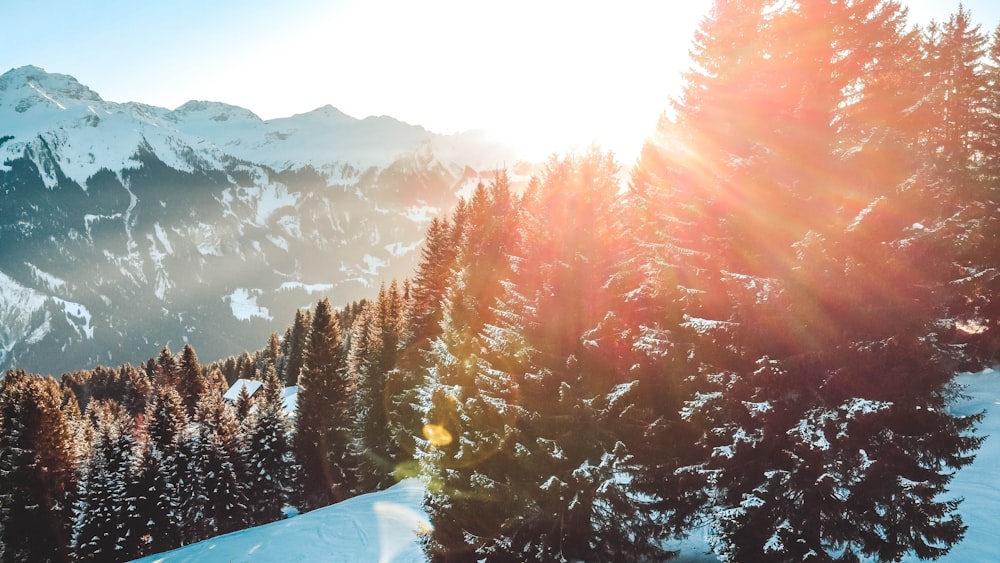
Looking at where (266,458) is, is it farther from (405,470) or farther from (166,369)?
(166,369)

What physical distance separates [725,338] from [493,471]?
5.93 m

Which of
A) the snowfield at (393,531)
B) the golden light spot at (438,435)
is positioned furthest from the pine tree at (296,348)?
the golden light spot at (438,435)

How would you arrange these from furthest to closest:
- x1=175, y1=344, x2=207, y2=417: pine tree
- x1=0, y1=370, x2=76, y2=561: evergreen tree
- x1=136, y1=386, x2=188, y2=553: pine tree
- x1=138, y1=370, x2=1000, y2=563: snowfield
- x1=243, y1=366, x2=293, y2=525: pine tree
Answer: x1=175, y1=344, x2=207, y2=417: pine tree < x1=243, y1=366, x2=293, y2=525: pine tree < x1=136, y1=386, x2=188, y2=553: pine tree < x1=0, y1=370, x2=76, y2=561: evergreen tree < x1=138, y1=370, x2=1000, y2=563: snowfield

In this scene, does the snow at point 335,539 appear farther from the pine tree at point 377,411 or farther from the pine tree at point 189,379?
the pine tree at point 189,379

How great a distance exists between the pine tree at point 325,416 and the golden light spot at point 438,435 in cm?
2406

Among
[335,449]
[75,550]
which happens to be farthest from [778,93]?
[75,550]

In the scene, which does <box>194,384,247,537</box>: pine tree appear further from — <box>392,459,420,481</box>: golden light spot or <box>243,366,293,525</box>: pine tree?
<box>392,459,420,481</box>: golden light spot

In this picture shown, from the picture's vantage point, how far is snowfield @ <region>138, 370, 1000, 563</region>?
11242mm

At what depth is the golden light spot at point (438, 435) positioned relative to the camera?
555 inches

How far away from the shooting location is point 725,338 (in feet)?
32.1

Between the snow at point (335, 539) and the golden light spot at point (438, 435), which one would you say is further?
the snow at point (335, 539)

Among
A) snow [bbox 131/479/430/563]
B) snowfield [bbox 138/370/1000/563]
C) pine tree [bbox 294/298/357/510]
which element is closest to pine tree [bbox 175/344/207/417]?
pine tree [bbox 294/298/357/510]

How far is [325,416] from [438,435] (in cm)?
2563

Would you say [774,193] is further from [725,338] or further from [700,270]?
[725,338]
